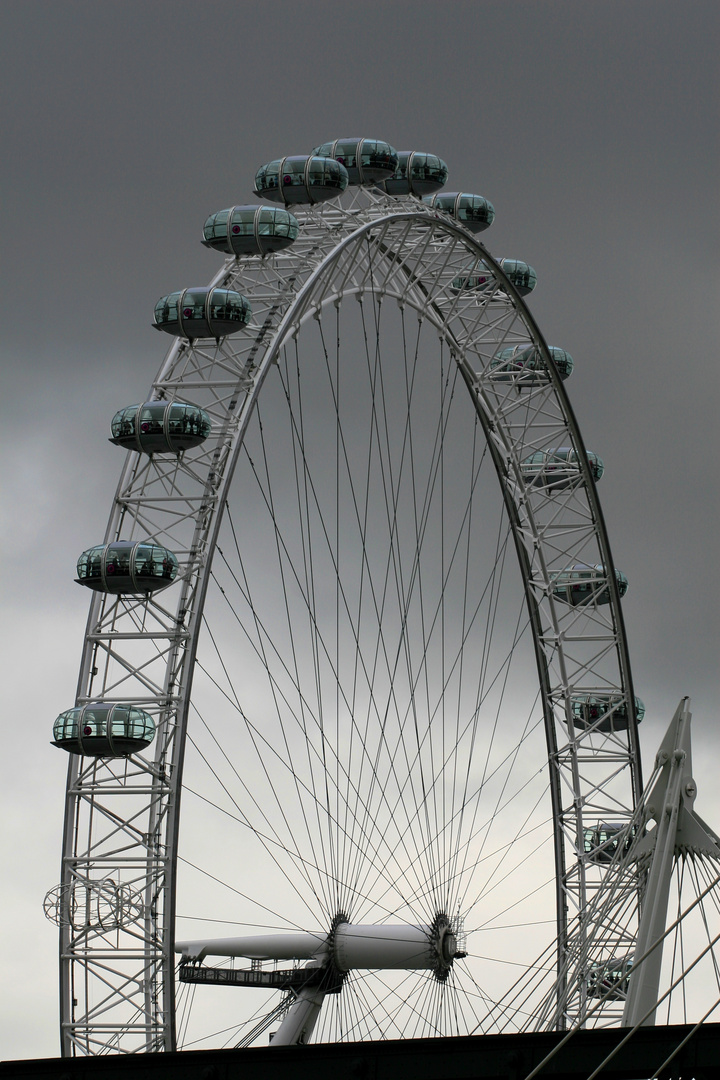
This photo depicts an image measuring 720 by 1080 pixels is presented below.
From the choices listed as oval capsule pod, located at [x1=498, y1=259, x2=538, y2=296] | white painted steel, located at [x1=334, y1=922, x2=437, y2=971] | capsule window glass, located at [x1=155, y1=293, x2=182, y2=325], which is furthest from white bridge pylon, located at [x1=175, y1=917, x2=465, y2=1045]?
oval capsule pod, located at [x1=498, y1=259, x2=538, y2=296]

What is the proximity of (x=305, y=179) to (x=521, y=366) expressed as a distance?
45.8 feet

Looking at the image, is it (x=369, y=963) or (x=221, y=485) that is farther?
(x=369, y=963)

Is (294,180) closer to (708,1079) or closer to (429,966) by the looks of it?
(429,966)

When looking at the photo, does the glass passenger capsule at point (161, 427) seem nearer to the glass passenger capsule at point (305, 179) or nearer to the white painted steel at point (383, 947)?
the glass passenger capsule at point (305, 179)

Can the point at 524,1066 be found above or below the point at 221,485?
below

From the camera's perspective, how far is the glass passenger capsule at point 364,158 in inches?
2037

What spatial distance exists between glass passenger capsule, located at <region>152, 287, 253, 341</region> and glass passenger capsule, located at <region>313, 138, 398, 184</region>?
24.7ft

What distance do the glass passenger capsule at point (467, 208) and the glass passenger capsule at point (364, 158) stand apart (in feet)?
17.5

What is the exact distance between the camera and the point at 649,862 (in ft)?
123

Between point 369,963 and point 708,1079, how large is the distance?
680 inches

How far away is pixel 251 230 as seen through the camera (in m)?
46.7

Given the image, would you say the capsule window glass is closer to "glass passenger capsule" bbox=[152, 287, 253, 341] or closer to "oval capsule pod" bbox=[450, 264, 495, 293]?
"glass passenger capsule" bbox=[152, 287, 253, 341]

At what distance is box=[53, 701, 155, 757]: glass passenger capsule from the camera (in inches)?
1678

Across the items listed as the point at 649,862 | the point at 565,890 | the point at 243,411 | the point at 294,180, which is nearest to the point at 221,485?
the point at 243,411
